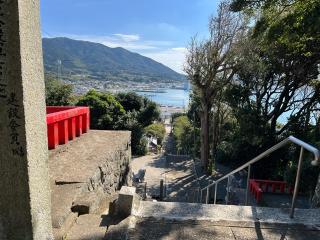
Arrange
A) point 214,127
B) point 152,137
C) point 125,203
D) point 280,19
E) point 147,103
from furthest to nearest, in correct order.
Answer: point 152,137
point 147,103
point 214,127
point 280,19
point 125,203

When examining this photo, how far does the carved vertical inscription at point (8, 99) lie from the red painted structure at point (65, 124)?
2699 millimetres

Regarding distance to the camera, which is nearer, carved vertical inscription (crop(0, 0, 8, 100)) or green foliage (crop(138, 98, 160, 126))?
carved vertical inscription (crop(0, 0, 8, 100))

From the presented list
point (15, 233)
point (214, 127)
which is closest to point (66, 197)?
point (15, 233)

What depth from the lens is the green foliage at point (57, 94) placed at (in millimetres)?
17234

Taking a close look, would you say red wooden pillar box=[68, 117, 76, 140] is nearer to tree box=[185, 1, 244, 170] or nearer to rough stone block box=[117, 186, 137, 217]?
rough stone block box=[117, 186, 137, 217]

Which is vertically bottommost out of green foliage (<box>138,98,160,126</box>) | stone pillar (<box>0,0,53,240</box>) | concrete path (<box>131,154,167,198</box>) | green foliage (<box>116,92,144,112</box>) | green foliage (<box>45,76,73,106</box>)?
concrete path (<box>131,154,167,198</box>)

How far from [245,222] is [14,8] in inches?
103

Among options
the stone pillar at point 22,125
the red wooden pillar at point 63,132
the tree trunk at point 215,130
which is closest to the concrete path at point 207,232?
the stone pillar at point 22,125

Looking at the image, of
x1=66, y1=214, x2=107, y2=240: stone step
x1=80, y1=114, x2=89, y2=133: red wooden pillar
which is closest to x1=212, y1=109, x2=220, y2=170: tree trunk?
x1=80, y1=114, x2=89, y2=133: red wooden pillar

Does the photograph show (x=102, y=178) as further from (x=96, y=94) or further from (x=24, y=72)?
(x=96, y=94)

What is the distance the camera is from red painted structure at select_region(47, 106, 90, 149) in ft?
14.9

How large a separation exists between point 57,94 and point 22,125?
16619mm

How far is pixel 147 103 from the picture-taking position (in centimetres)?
2591

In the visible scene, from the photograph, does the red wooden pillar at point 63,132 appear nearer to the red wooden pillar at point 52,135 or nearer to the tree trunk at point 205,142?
the red wooden pillar at point 52,135
